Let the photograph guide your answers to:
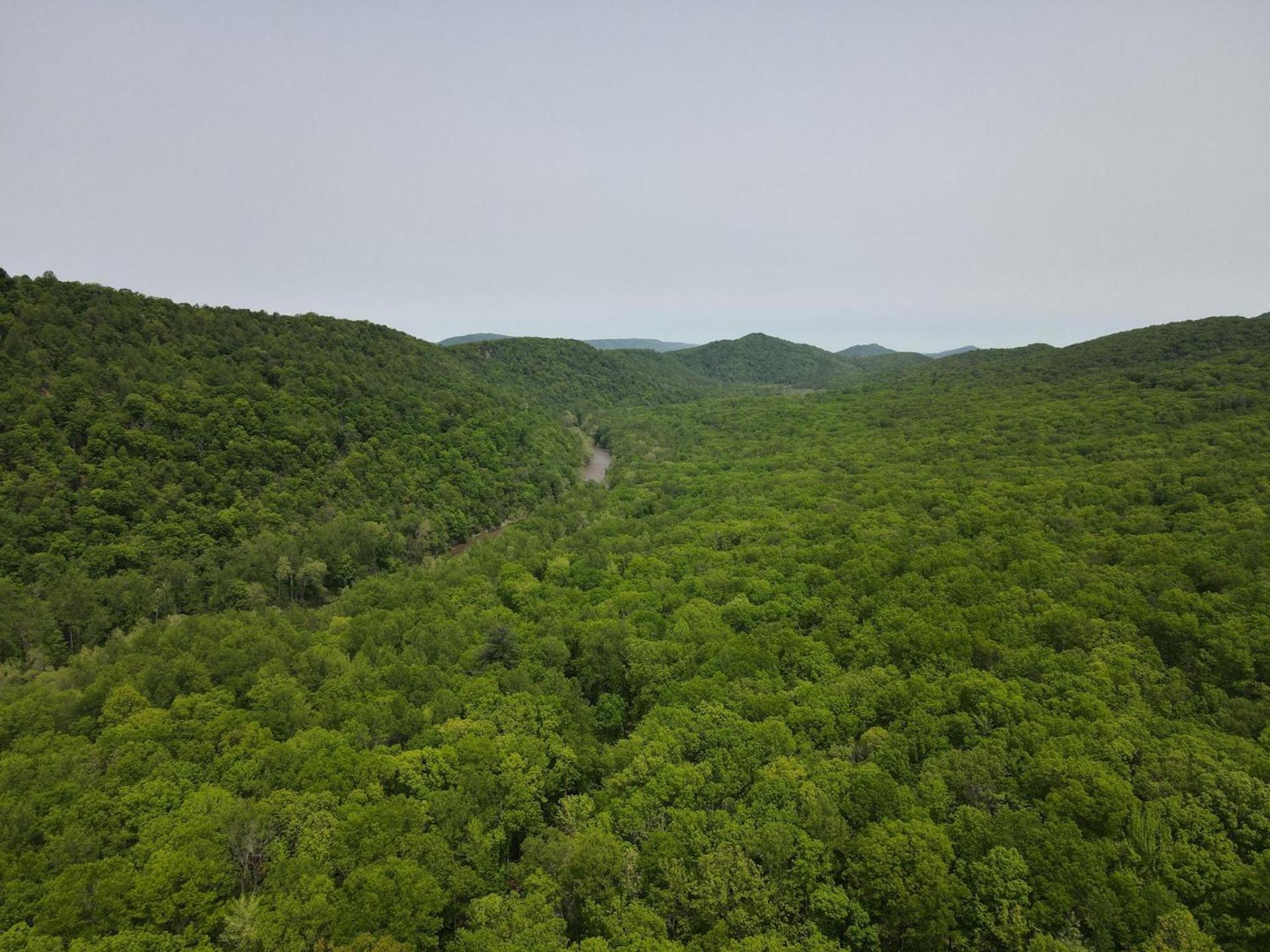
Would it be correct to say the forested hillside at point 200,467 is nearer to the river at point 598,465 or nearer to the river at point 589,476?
the river at point 589,476

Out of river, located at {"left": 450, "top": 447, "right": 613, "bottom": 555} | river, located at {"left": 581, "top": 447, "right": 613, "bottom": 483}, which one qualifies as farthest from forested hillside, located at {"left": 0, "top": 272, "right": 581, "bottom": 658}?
river, located at {"left": 581, "top": 447, "right": 613, "bottom": 483}

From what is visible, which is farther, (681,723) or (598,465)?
(598,465)

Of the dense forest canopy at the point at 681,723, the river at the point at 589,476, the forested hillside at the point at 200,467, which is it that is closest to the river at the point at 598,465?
the river at the point at 589,476

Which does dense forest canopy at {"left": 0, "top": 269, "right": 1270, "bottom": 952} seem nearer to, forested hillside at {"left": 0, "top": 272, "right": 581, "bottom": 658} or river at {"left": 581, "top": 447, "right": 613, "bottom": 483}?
forested hillside at {"left": 0, "top": 272, "right": 581, "bottom": 658}

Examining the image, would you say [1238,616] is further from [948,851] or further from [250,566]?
[250,566]

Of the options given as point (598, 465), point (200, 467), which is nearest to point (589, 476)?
point (598, 465)

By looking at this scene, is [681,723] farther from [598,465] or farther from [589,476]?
[598,465]
